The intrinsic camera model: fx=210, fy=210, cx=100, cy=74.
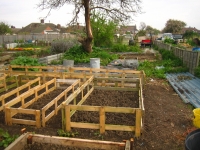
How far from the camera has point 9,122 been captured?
4988 mm

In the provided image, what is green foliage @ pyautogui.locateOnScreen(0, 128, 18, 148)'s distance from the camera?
3.93 m

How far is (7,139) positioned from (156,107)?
425 cm

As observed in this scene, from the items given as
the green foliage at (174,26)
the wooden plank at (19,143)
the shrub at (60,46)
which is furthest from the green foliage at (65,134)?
the green foliage at (174,26)

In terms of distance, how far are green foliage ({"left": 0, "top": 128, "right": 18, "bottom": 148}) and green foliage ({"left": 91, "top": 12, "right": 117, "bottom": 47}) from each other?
21053 mm

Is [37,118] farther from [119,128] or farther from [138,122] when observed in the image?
[138,122]

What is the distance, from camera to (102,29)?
24.4m

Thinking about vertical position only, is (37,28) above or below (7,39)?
above

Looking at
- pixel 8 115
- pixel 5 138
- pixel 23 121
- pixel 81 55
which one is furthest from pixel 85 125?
pixel 81 55

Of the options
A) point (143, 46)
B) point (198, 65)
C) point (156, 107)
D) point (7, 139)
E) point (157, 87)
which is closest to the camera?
point (7, 139)

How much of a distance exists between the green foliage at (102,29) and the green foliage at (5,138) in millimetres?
21053

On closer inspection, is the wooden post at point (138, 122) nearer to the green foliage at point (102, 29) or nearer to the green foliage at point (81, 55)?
the green foliage at point (81, 55)

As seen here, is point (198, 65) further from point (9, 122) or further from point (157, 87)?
point (9, 122)

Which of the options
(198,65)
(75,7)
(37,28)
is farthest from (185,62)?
(37,28)

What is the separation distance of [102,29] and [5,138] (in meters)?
21.4
